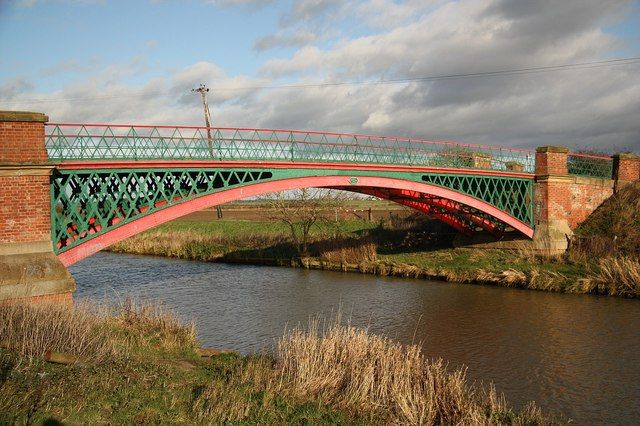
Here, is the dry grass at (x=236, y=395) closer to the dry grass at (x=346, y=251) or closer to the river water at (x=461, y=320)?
the river water at (x=461, y=320)

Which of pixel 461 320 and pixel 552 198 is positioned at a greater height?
pixel 552 198

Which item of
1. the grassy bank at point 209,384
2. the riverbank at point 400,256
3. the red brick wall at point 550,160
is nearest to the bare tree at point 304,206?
the riverbank at point 400,256

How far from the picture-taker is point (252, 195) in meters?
18.7

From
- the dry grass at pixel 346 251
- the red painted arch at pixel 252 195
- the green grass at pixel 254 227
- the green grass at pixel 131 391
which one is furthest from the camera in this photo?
the green grass at pixel 254 227

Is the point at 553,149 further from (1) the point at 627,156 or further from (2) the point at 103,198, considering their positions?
(2) the point at 103,198

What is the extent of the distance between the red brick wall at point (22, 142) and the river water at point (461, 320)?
Result: 466 cm

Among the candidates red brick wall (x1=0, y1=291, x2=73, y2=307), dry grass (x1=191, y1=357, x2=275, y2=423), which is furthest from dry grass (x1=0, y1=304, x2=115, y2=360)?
dry grass (x1=191, y1=357, x2=275, y2=423)

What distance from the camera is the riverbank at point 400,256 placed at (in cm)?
2267

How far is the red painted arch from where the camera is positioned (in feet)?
49.5

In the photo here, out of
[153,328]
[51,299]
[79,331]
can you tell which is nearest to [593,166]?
[153,328]

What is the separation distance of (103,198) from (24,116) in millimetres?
2986

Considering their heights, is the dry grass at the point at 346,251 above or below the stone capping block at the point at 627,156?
below

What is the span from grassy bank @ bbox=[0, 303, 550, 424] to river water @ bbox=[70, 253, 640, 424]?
2424 mm

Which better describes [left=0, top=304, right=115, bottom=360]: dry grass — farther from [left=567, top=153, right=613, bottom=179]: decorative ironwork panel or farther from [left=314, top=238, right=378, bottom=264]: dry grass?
[left=567, top=153, right=613, bottom=179]: decorative ironwork panel
